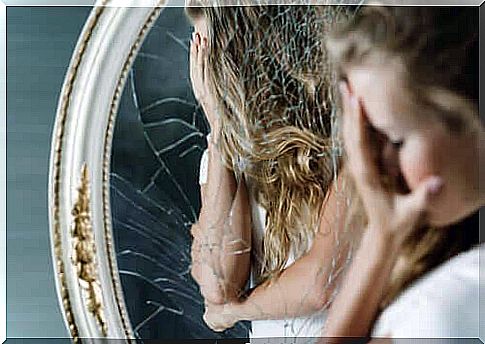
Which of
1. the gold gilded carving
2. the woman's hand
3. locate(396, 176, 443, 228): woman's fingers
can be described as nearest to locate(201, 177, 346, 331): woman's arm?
the woman's hand

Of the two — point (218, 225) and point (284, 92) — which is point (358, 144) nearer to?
point (284, 92)

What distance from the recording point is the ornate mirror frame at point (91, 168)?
131cm

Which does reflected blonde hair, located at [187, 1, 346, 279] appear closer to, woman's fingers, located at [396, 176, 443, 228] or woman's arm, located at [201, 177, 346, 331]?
woman's arm, located at [201, 177, 346, 331]

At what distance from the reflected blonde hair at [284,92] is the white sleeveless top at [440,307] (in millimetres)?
199

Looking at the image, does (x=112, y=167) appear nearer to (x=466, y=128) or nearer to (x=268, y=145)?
(x=268, y=145)

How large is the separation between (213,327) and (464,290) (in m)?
0.44

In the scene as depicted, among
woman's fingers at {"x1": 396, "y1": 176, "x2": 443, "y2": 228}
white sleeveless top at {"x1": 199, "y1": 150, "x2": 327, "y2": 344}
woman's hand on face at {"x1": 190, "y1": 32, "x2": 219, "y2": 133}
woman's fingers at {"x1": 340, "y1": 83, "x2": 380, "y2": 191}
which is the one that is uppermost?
woman's hand on face at {"x1": 190, "y1": 32, "x2": 219, "y2": 133}

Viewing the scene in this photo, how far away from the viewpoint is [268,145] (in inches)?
51.1

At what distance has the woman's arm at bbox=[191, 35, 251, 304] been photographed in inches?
51.2

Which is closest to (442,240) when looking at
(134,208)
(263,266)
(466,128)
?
(466,128)

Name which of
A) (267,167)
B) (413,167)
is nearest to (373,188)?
(413,167)

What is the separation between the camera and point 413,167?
126cm

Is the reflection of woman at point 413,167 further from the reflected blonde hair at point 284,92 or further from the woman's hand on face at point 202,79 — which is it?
the woman's hand on face at point 202,79

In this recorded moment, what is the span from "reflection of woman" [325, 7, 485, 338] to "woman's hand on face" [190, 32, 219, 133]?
223 millimetres
